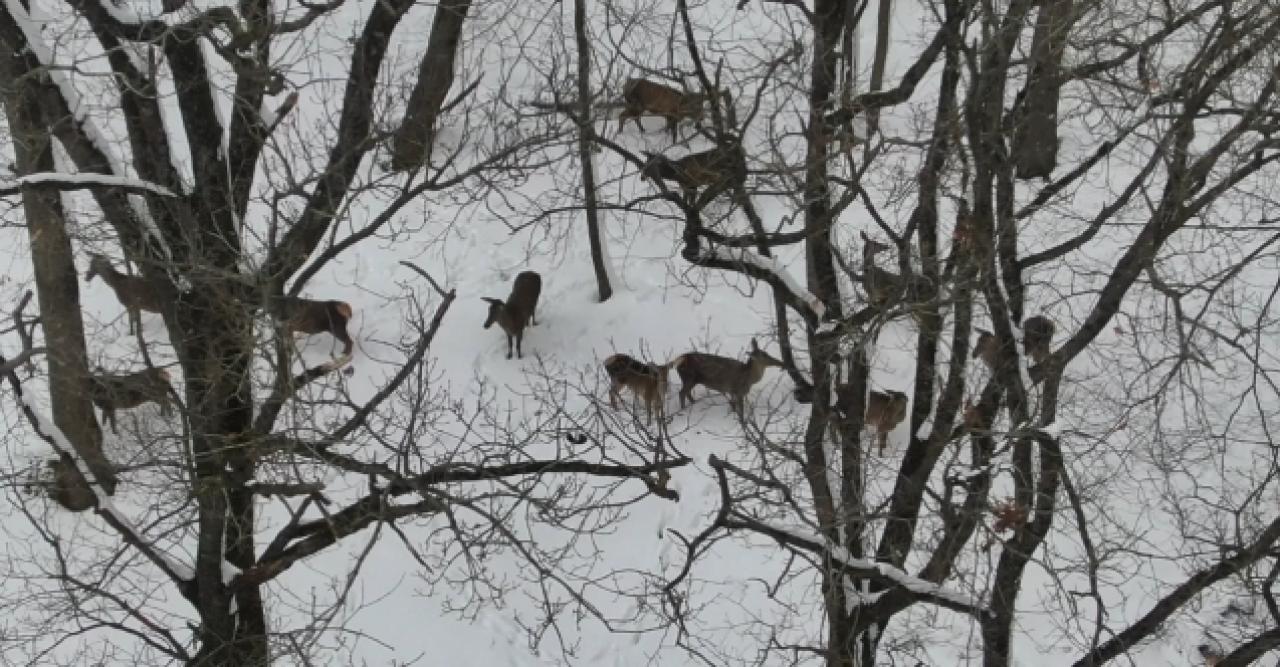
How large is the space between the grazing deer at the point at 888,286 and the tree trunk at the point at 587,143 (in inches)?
79.5

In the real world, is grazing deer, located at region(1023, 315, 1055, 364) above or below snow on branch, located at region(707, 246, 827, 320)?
below

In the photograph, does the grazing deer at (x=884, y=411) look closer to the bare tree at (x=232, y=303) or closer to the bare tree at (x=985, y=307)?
the bare tree at (x=985, y=307)

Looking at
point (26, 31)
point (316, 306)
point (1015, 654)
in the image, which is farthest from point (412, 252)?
point (1015, 654)

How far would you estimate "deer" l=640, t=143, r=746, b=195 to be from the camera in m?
8.55

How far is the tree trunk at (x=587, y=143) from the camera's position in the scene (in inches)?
362

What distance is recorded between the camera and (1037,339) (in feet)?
31.7

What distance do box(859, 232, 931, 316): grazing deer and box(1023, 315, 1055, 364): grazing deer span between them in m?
1.07

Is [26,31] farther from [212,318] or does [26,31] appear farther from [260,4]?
[212,318]

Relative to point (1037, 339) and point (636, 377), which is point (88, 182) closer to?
point (636, 377)

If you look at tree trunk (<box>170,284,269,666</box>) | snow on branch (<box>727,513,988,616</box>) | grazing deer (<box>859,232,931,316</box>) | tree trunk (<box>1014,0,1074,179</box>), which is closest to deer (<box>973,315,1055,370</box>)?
grazing deer (<box>859,232,931,316</box>)

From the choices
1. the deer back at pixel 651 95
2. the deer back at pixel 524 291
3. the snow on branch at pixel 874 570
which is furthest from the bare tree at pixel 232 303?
the deer back at pixel 651 95

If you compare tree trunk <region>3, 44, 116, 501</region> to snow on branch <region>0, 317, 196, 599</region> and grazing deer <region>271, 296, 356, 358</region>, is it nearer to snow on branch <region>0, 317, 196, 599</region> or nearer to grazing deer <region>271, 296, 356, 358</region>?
snow on branch <region>0, 317, 196, 599</region>

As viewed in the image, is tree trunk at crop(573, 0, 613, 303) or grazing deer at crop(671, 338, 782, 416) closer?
tree trunk at crop(573, 0, 613, 303)

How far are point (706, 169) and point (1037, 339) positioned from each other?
9.87 feet
